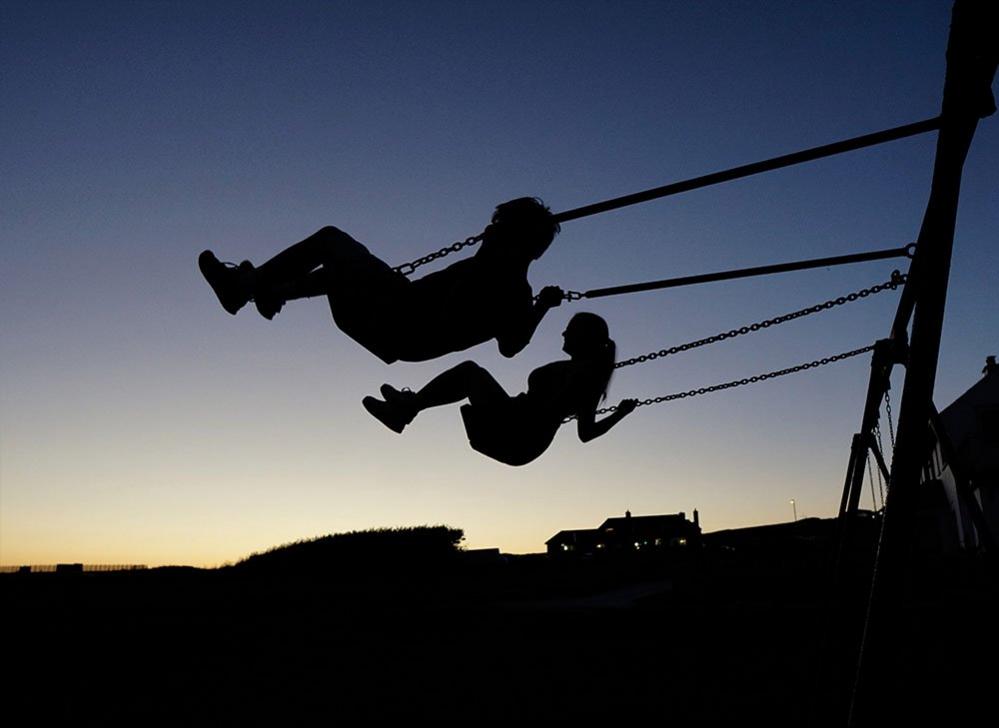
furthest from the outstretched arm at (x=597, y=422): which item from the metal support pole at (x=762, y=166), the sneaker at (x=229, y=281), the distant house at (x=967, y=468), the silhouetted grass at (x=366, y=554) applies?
the distant house at (x=967, y=468)

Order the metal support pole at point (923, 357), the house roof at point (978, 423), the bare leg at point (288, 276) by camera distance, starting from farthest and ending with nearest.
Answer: the house roof at point (978, 423)
the bare leg at point (288, 276)
the metal support pole at point (923, 357)

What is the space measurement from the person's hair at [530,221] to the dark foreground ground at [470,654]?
235cm

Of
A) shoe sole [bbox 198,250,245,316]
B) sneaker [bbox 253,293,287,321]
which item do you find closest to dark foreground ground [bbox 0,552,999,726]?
sneaker [bbox 253,293,287,321]

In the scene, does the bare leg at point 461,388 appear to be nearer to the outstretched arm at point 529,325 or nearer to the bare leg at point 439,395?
the bare leg at point 439,395

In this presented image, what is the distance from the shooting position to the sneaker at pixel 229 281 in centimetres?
438

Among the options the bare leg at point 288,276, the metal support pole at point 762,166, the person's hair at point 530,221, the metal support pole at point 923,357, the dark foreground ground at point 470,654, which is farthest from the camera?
the dark foreground ground at point 470,654

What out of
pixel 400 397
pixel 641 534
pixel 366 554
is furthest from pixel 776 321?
pixel 641 534

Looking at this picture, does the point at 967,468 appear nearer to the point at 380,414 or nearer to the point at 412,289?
the point at 380,414

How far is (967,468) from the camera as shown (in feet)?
92.6

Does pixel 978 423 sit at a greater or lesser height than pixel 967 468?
greater

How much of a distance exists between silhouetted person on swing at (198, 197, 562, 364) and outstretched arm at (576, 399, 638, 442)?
2.55 feet

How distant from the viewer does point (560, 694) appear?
8344 millimetres

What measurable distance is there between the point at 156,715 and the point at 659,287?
724cm

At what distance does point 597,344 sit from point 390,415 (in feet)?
4.44
